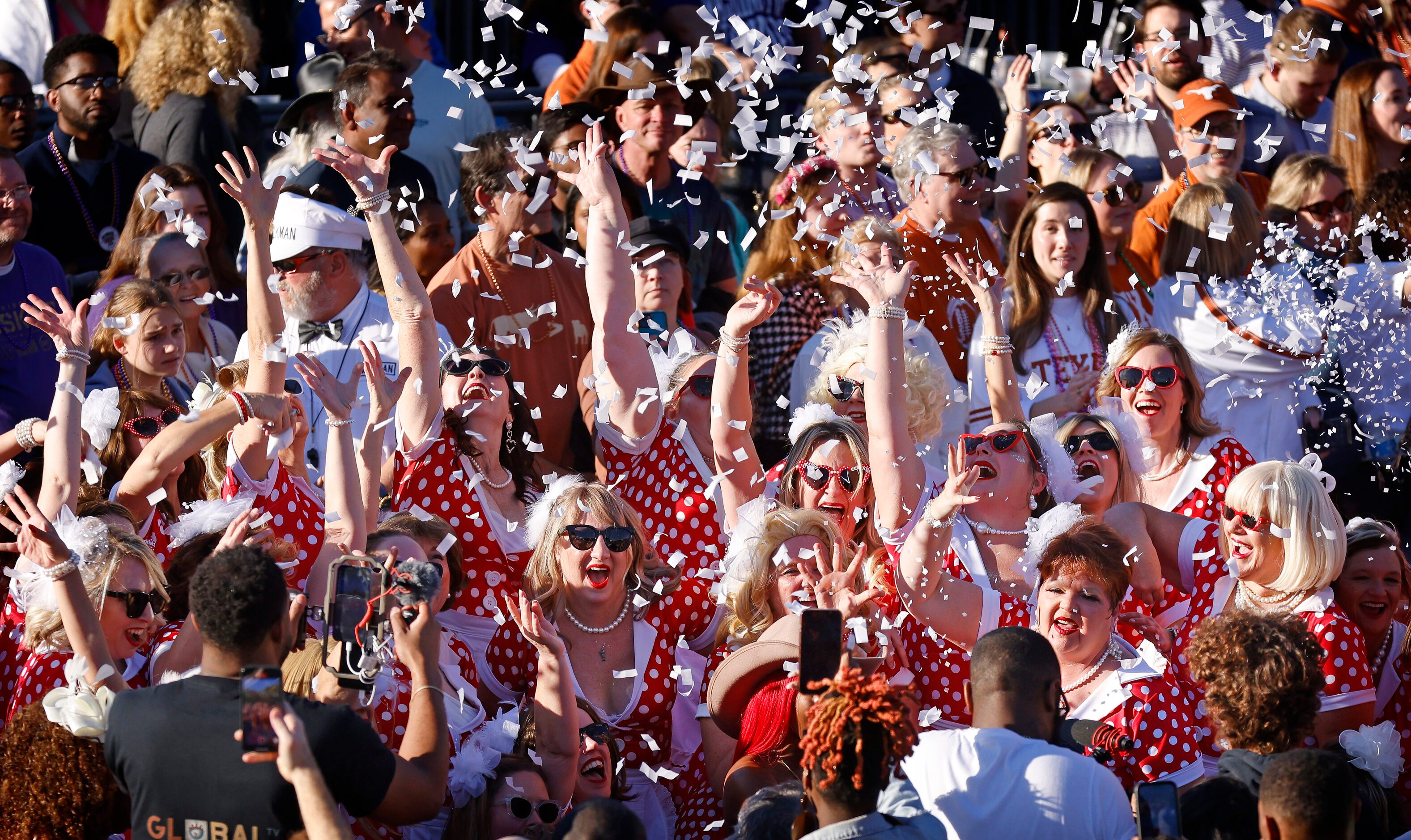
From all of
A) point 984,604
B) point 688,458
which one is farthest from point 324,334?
point 984,604

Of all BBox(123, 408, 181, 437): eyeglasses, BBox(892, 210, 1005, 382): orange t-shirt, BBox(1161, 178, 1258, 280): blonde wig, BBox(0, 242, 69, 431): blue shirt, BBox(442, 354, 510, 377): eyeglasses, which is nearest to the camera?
BBox(442, 354, 510, 377): eyeglasses

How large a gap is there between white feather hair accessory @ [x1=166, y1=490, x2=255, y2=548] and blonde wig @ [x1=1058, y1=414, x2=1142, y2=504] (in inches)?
99.3

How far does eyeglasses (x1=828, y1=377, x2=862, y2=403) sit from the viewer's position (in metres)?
5.66

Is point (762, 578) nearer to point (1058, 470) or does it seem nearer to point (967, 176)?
point (1058, 470)

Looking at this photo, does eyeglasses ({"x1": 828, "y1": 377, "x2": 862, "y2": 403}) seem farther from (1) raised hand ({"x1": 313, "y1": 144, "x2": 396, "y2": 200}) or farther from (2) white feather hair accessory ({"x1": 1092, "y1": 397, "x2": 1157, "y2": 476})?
(1) raised hand ({"x1": 313, "y1": 144, "x2": 396, "y2": 200})

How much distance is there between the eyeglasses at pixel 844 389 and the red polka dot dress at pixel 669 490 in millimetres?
498

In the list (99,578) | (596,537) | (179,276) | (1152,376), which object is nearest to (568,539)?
(596,537)

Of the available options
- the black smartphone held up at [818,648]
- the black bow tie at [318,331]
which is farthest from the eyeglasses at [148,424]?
the black smartphone held up at [818,648]


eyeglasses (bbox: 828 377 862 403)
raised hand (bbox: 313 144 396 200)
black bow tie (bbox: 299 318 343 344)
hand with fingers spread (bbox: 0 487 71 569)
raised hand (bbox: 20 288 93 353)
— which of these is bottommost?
hand with fingers spread (bbox: 0 487 71 569)

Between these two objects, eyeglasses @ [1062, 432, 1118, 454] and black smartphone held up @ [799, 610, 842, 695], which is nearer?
black smartphone held up @ [799, 610, 842, 695]

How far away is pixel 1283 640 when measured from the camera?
13.3 ft

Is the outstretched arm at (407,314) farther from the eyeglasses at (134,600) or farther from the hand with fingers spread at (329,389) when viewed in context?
the eyeglasses at (134,600)

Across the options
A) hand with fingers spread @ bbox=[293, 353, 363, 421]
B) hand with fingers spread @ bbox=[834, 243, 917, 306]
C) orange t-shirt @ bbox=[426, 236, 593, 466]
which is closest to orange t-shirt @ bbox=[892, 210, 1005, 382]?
hand with fingers spread @ bbox=[834, 243, 917, 306]

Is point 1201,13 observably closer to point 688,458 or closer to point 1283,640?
point 688,458
